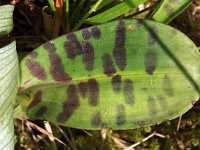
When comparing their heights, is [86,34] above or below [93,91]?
above

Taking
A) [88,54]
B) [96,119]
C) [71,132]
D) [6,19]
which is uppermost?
[6,19]

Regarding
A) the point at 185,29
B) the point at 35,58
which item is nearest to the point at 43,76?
the point at 35,58

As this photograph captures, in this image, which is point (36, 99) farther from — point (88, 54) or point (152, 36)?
point (152, 36)

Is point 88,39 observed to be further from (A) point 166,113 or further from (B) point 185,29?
(B) point 185,29

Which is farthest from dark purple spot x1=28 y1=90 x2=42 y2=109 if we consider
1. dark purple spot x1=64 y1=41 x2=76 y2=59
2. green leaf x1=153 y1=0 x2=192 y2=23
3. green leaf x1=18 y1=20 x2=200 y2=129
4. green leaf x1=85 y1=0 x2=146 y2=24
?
green leaf x1=153 y1=0 x2=192 y2=23

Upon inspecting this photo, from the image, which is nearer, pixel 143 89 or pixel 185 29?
pixel 143 89

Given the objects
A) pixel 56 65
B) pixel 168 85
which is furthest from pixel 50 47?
pixel 168 85

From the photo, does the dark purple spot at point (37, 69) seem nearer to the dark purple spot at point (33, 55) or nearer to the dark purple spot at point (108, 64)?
the dark purple spot at point (33, 55)
